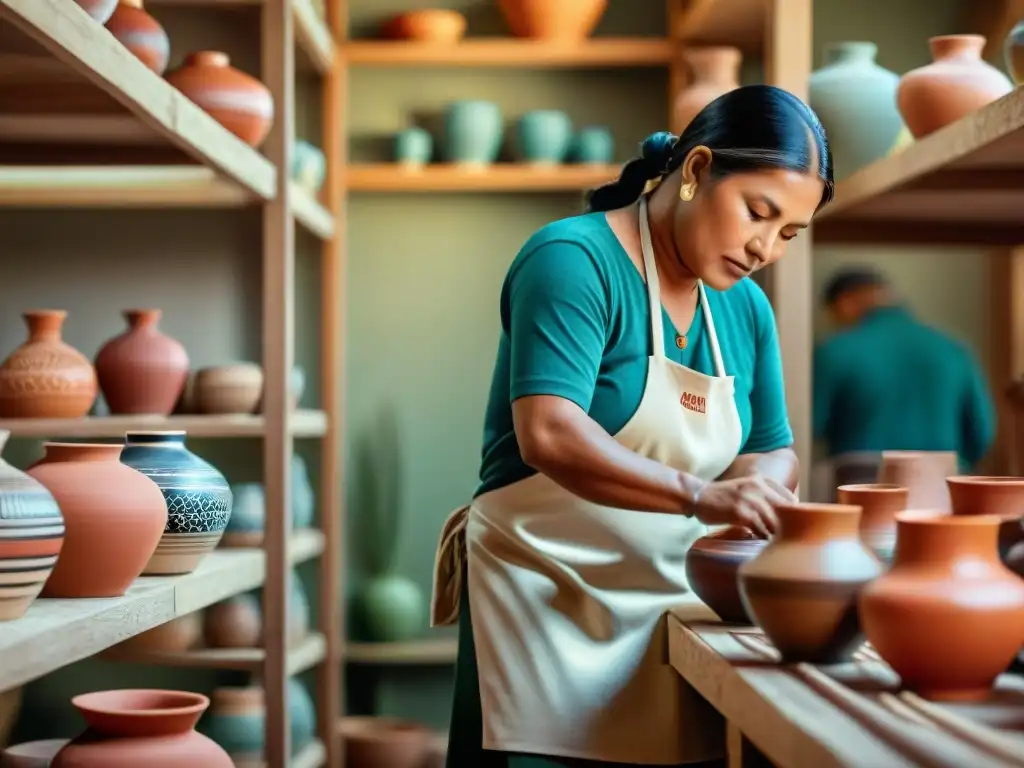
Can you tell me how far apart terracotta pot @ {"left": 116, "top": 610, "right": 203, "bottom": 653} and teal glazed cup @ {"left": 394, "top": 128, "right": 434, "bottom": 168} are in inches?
61.7

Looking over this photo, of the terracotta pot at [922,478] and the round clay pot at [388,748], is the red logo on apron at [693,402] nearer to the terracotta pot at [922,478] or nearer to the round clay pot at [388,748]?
the terracotta pot at [922,478]

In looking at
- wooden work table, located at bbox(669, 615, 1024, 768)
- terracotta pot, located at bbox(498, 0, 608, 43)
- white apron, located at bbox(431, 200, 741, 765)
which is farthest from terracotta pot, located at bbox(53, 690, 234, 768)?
terracotta pot, located at bbox(498, 0, 608, 43)

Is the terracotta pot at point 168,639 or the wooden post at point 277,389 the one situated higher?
the wooden post at point 277,389

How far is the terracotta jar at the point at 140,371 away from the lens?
3355mm

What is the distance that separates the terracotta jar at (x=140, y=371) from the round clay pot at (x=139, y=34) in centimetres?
80

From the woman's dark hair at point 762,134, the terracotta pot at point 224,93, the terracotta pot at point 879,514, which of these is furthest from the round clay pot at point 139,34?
the terracotta pot at point 879,514

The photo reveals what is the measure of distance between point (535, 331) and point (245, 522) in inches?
81.9

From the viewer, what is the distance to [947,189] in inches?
114

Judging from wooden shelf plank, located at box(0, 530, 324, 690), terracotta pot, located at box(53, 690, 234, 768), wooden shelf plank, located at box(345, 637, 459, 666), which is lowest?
wooden shelf plank, located at box(345, 637, 459, 666)

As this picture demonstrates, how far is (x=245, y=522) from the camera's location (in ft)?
Result: 12.3

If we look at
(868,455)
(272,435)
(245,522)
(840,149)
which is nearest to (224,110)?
(272,435)

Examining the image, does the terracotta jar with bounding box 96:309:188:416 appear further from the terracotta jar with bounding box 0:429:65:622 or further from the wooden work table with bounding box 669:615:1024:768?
the wooden work table with bounding box 669:615:1024:768

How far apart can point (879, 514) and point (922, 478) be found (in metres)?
0.34

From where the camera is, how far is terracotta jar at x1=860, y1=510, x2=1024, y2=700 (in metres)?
1.32
